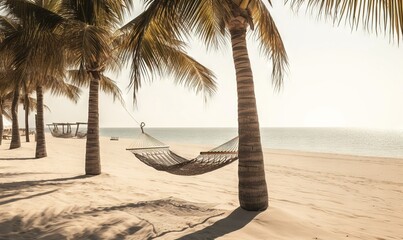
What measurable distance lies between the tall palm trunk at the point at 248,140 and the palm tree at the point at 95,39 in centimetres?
249

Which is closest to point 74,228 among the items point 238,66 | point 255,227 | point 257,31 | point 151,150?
point 255,227

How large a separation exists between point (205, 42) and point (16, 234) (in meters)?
4.17

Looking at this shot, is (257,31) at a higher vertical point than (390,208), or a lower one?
higher

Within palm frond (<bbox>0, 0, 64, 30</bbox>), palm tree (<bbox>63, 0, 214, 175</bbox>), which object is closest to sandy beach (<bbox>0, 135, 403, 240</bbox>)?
palm tree (<bbox>63, 0, 214, 175</bbox>)

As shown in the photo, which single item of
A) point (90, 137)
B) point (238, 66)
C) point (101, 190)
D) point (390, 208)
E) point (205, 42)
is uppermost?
point (205, 42)

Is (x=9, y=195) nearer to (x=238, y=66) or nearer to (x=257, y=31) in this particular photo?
(x=238, y=66)

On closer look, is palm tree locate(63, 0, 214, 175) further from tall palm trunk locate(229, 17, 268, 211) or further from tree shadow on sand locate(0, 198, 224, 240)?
tree shadow on sand locate(0, 198, 224, 240)

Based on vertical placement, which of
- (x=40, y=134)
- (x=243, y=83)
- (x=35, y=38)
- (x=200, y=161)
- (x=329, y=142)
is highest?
(x=35, y=38)

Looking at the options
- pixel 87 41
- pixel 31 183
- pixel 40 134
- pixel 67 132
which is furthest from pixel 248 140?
pixel 67 132

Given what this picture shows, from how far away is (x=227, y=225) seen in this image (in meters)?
4.06

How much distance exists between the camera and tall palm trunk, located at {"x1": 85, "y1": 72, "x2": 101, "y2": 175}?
810 centimetres

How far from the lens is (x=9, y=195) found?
5430mm

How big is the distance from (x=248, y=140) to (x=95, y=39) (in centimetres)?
384

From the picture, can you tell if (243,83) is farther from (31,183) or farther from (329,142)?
(329,142)
